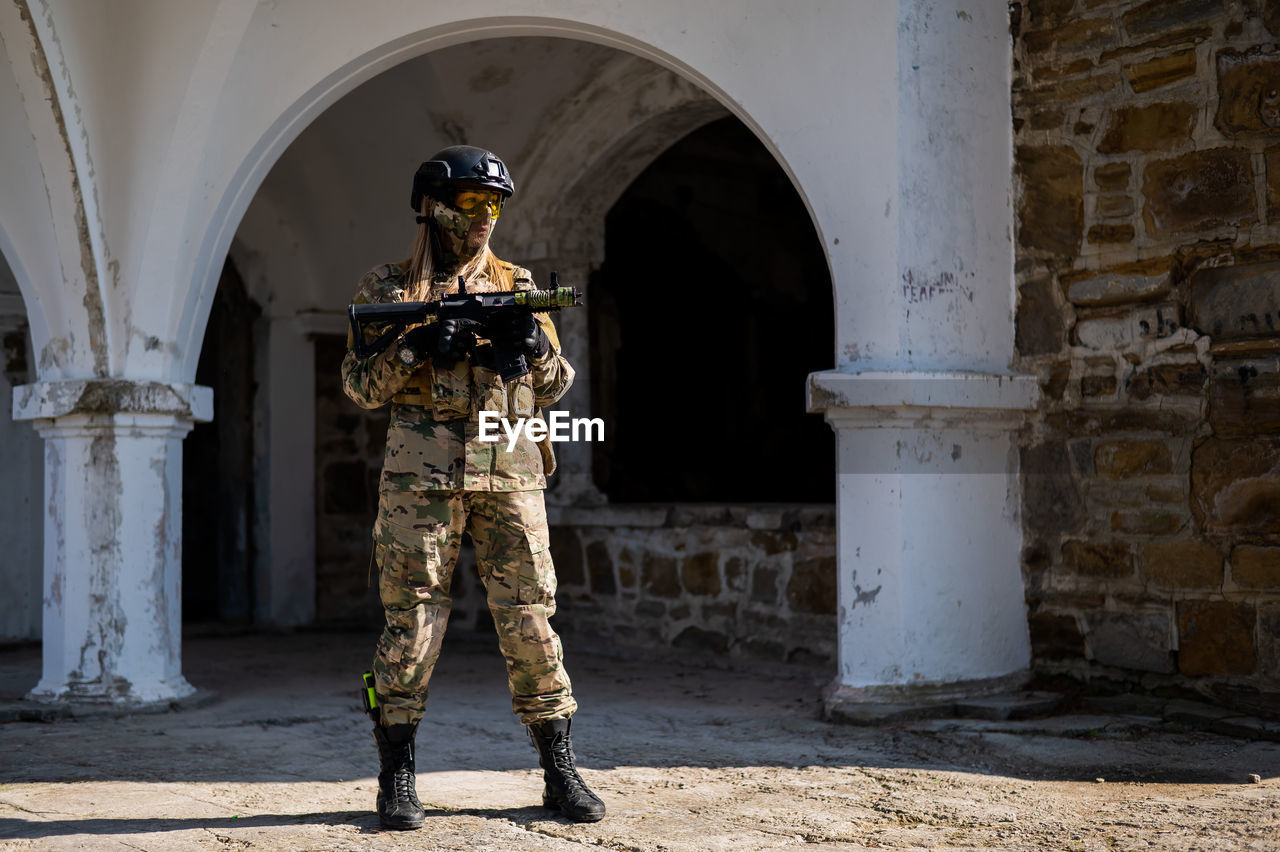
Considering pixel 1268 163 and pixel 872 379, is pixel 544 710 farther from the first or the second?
pixel 1268 163

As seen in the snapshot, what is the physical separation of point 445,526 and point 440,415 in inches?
10.4

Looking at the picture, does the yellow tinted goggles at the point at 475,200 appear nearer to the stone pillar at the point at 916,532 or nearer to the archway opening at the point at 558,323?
the stone pillar at the point at 916,532

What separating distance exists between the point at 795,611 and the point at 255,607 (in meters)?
3.59

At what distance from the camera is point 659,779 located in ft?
12.2

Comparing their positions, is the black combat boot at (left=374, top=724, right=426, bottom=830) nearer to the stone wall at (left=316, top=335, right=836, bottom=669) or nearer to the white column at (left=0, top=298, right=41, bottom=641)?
the stone wall at (left=316, top=335, right=836, bottom=669)

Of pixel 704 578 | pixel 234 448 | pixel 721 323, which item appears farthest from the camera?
pixel 721 323

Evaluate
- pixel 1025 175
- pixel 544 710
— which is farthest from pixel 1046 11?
pixel 544 710

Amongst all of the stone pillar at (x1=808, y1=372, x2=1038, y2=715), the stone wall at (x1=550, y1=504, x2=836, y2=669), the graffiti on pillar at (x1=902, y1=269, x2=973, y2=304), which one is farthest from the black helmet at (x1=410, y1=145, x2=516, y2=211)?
the stone wall at (x1=550, y1=504, x2=836, y2=669)

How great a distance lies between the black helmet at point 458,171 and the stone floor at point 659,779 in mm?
1510

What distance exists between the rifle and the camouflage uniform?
0.25 ft

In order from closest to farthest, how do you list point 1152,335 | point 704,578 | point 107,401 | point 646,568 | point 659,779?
point 659,779
point 1152,335
point 107,401
point 704,578
point 646,568

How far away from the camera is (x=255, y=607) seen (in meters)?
7.88

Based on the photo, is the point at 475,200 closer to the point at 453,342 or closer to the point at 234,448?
the point at 453,342

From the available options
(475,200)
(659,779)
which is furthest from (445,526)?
(659,779)
